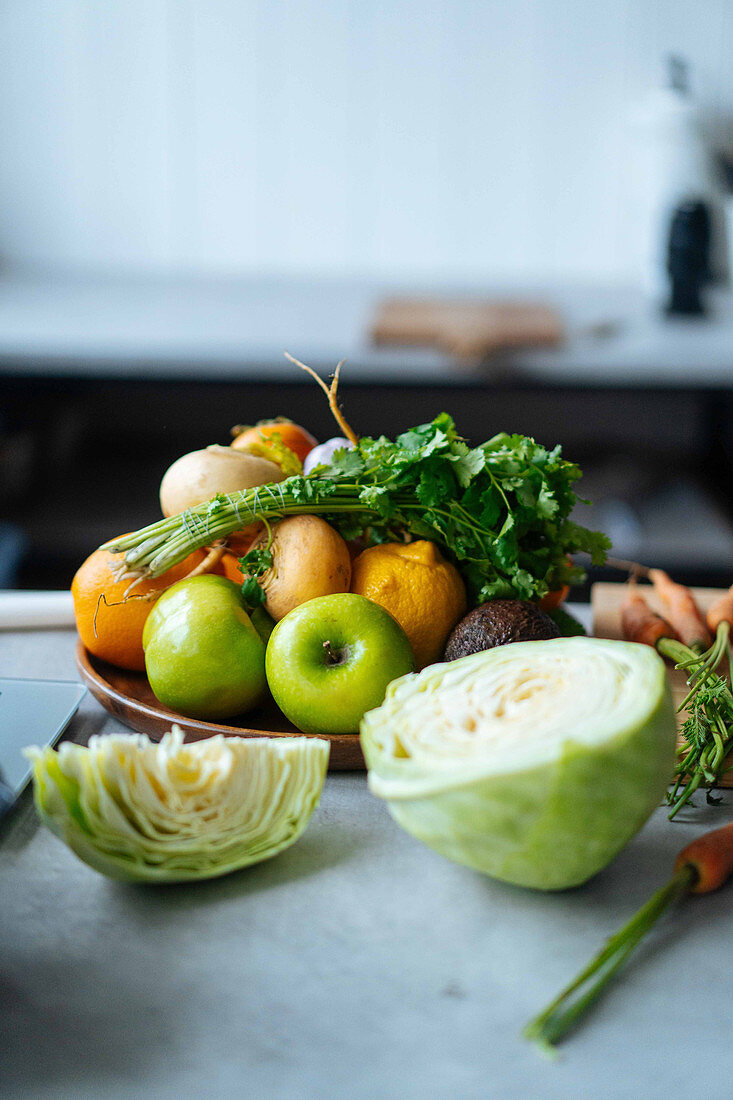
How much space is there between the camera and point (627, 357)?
1886 millimetres

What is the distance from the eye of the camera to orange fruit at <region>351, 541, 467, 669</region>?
791 mm

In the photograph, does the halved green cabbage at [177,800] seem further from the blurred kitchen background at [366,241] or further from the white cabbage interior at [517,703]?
the blurred kitchen background at [366,241]

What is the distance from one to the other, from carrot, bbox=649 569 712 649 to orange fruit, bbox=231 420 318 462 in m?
0.41

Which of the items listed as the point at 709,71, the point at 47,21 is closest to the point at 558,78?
the point at 709,71

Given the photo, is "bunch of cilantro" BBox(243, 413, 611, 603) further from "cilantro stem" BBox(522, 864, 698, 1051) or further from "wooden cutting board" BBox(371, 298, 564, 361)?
"wooden cutting board" BBox(371, 298, 564, 361)

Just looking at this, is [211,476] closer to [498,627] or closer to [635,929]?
[498,627]

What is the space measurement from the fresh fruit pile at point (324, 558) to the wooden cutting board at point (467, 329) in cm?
113

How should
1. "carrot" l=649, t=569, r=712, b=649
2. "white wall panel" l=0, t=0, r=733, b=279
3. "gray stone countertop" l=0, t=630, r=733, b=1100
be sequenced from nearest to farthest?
1. "gray stone countertop" l=0, t=630, r=733, b=1100
2. "carrot" l=649, t=569, r=712, b=649
3. "white wall panel" l=0, t=0, r=733, b=279

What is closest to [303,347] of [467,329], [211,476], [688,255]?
[467,329]

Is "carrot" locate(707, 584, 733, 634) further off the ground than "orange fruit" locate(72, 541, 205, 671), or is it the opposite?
"orange fruit" locate(72, 541, 205, 671)

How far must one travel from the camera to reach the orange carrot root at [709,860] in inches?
22.4

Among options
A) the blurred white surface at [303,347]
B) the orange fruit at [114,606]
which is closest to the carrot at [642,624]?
the orange fruit at [114,606]

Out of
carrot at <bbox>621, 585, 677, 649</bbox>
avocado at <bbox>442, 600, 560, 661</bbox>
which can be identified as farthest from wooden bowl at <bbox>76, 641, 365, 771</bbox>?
carrot at <bbox>621, 585, 677, 649</bbox>

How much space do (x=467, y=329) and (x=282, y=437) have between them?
3.62 ft
